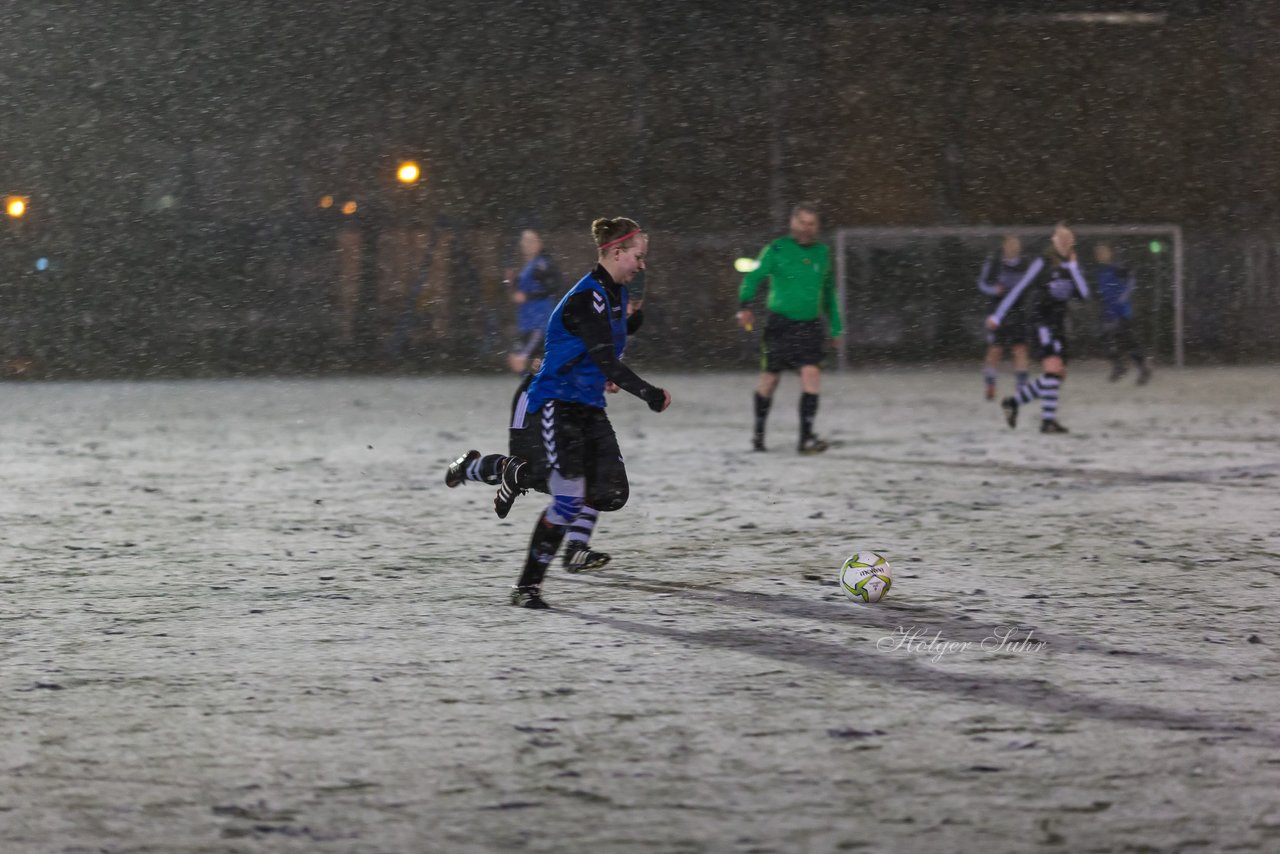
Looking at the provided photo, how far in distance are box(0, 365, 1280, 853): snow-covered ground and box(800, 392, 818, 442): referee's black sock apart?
2.67 ft

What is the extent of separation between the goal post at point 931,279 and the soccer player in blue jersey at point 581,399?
18785 mm

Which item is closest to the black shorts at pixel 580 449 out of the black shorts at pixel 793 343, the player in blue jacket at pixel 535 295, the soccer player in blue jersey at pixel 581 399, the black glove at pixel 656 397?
the soccer player in blue jersey at pixel 581 399

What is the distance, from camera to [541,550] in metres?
6.20

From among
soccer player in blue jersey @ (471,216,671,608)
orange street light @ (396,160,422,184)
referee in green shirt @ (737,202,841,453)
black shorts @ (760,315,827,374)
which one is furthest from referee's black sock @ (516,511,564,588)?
orange street light @ (396,160,422,184)

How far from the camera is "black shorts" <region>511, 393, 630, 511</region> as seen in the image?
247 inches

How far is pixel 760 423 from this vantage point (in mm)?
12211

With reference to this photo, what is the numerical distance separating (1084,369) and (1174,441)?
10422 mm

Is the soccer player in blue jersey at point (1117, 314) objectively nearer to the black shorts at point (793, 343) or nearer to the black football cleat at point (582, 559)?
the black shorts at point (793, 343)

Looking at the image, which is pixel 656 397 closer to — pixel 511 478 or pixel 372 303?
pixel 511 478

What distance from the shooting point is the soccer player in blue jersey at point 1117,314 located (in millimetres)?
20250

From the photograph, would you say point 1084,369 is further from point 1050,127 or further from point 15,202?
point 15,202

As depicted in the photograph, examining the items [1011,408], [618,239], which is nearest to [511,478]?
[618,239]

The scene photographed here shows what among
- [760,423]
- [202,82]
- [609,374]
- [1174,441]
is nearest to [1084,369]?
[1174,441]

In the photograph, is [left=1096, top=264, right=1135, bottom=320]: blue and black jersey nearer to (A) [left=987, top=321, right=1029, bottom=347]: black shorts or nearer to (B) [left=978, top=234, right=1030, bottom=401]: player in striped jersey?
(B) [left=978, top=234, right=1030, bottom=401]: player in striped jersey
